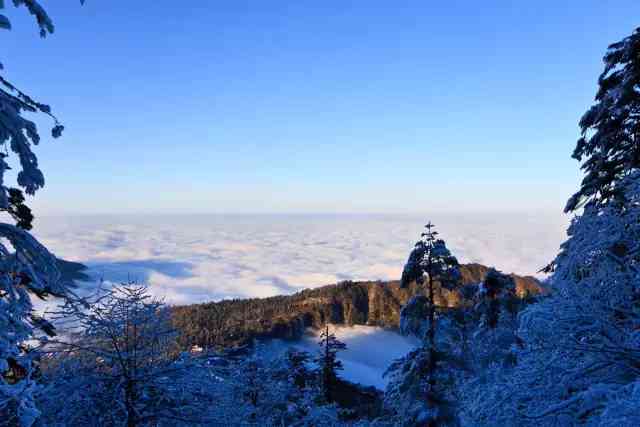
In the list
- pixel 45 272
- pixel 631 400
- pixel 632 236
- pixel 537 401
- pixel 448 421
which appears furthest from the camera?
pixel 448 421

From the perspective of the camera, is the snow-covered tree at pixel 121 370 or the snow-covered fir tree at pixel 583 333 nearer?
the snow-covered fir tree at pixel 583 333

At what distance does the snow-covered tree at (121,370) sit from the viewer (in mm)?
8875

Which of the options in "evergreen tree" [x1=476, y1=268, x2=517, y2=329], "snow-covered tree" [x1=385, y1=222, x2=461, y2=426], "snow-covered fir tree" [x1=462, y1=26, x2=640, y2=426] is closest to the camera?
"snow-covered fir tree" [x1=462, y1=26, x2=640, y2=426]

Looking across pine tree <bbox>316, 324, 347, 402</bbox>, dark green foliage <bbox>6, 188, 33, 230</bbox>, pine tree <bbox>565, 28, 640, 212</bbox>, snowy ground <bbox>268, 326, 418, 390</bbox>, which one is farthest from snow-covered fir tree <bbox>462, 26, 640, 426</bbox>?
snowy ground <bbox>268, 326, 418, 390</bbox>

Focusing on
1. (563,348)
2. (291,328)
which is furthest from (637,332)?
(291,328)

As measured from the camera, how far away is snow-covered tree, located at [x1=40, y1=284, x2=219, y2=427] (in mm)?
8875

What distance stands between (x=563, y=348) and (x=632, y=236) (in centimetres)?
238

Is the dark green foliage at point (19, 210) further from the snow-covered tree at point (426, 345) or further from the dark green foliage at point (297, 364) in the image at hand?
the dark green foliage at point (297, 364)

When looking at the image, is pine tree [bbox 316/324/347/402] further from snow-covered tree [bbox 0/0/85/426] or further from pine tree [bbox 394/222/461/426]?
snow-covered tree [bbox 0/0/85/426]

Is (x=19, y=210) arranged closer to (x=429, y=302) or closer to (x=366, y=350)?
(x=429, y=302)

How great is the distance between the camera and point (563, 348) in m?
6.88

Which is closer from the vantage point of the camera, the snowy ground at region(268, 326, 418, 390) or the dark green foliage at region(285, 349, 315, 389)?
the dark green foliage at region(285, 349, 315, 389)

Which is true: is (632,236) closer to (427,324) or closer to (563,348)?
(563,348)

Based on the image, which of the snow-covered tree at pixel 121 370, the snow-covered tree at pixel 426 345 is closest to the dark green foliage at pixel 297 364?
the snow-covered tree at pixel 426 345
